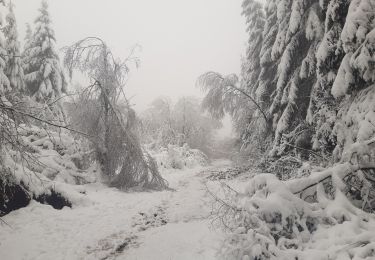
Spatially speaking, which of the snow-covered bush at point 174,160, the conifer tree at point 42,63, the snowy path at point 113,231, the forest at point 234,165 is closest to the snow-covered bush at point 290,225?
the forest at point 234,165

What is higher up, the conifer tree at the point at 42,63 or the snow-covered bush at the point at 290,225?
the conifer tree at the point at 42,63

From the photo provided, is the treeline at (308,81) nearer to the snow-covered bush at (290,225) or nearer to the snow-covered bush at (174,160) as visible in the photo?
the snow-covered bush at (290,225)

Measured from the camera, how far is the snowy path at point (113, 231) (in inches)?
254

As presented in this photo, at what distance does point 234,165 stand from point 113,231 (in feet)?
33.3

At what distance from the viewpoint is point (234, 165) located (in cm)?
1717

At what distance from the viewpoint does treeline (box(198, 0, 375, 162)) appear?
19.1 feet

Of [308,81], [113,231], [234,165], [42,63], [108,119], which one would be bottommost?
[113,231]

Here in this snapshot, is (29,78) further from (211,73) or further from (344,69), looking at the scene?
(344,69)

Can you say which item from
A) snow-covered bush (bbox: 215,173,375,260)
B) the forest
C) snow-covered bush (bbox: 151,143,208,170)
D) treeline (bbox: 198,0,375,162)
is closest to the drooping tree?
the forest

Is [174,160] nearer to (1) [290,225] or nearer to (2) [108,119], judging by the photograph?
(2) [108,119]

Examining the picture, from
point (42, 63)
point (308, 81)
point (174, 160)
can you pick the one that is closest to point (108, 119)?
point (308, 81)

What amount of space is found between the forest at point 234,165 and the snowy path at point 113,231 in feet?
0.14

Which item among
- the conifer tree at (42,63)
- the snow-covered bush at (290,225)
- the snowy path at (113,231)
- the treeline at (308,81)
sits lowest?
the snowy path at (113,231)

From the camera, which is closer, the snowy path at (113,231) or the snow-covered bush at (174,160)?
the snowy path at (113,231)
